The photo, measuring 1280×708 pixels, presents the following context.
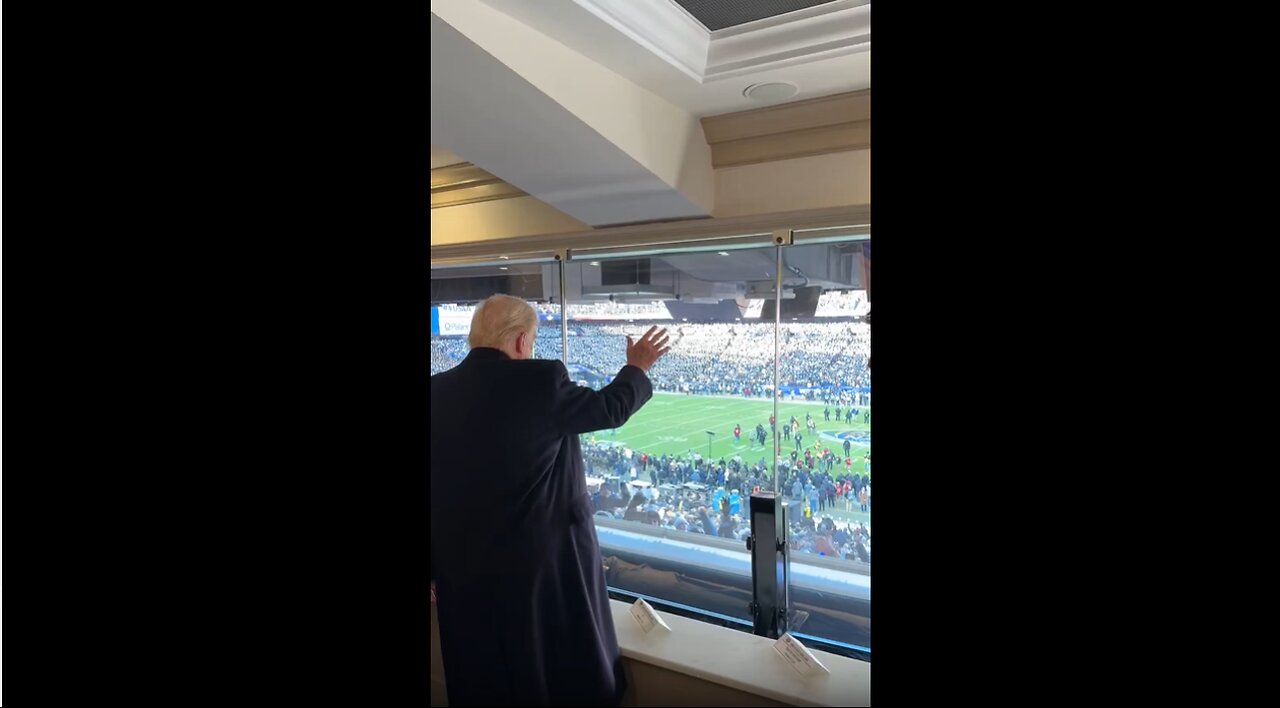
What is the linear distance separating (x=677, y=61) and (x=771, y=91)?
0.28 m

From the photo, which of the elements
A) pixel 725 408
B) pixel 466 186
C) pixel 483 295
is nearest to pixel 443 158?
pixel 466 186

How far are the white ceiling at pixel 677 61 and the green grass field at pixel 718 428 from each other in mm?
890

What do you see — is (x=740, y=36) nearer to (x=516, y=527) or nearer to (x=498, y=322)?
(x=498, y=322)

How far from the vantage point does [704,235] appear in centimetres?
196

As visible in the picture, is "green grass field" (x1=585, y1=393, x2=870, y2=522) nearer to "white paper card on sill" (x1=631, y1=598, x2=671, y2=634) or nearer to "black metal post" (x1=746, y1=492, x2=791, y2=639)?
"black metal post" (x1=746, y1=492, x2=791, y2=639)

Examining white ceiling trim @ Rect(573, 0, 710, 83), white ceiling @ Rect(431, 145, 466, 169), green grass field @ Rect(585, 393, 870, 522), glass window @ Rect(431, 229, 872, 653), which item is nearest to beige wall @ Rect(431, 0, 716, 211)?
white ceiling trim @ Rect(573, 0, 710, 83)

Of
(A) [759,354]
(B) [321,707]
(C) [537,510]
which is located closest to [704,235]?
(A) [759,354]

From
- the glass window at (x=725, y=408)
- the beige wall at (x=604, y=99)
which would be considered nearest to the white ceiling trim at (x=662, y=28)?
the beige wall at (x=604, y=99)

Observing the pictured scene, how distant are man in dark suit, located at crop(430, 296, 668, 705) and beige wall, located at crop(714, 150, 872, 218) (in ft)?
2.02

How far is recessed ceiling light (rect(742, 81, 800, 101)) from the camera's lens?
5.07 ft

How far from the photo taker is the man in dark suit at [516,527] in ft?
5.23

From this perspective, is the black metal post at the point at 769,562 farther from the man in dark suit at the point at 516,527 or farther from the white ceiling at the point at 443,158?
the white ceiling at the point at 443,158
